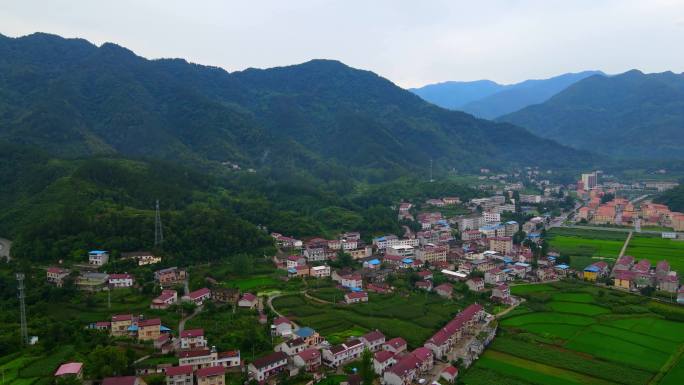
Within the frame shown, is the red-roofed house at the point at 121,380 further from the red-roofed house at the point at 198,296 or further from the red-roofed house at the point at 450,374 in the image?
the red-roofed house at the point at 450,374

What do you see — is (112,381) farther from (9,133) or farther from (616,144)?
(616,144)

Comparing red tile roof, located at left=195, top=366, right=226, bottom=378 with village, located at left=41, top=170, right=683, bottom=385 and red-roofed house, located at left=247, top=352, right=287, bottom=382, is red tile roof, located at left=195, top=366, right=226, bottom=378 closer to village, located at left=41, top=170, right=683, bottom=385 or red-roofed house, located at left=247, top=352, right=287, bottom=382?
village, located at left=41, top=170, right=683, bottom=385

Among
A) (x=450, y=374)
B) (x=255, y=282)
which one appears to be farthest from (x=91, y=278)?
(x=450, y=374)

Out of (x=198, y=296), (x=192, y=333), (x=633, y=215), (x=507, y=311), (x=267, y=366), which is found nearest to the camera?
(x=267, y=366)

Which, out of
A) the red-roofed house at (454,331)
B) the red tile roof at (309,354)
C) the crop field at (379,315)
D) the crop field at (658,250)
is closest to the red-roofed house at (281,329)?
the crop field at (379,315)

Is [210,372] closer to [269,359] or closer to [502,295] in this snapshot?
[269,359]

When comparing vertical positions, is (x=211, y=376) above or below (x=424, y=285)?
above
